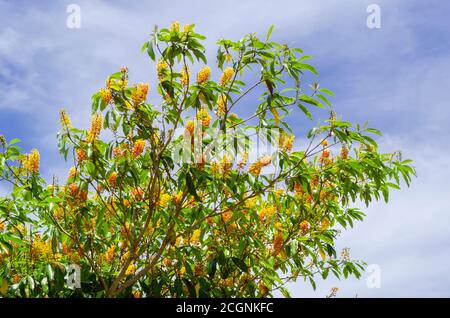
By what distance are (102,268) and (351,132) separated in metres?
1.84

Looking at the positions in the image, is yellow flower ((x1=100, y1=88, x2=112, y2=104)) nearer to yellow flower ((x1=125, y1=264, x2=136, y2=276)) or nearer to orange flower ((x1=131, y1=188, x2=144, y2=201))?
orange flower ((x1=131, y1=188, x2=144, y2=201))

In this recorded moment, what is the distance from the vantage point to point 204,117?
11.4 feet

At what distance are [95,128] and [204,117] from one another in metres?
0.65

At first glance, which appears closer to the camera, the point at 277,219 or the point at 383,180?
the point at 383,180

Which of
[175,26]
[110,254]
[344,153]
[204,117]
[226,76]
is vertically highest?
[175,26]

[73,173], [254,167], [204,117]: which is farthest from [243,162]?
[73,173]

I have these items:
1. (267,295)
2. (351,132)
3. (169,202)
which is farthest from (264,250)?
(351,132)

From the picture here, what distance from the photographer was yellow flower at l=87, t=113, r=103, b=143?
11.3 feet

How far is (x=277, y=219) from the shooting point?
4184 mm

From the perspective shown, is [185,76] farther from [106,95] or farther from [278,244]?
[278,244]

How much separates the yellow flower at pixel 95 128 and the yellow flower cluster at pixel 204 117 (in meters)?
0.58
